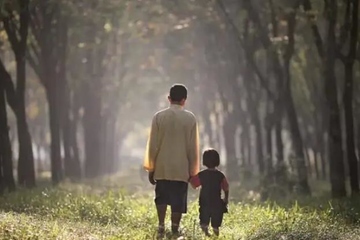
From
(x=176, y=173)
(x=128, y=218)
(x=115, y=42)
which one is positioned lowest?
(x=128, y=218)

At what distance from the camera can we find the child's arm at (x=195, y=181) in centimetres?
1098

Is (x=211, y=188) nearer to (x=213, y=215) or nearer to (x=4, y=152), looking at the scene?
(x=213, y=215)

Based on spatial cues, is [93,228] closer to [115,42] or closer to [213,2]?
[213,2]

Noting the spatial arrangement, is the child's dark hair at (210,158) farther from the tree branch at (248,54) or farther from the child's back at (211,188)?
the tree branch at (248,54)

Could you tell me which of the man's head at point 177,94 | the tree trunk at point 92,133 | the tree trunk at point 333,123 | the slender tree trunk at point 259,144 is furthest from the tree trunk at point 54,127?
the man's head at point 177,94

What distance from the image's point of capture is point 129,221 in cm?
1333

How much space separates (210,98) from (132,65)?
503 cm

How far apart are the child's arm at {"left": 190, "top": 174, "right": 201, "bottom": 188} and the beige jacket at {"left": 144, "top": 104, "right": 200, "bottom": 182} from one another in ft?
0.36

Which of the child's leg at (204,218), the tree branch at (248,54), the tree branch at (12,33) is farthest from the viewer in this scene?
the tree branch at (248,54)

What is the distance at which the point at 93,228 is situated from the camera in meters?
11.6

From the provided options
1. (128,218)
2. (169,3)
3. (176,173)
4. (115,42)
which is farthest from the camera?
(115,42)

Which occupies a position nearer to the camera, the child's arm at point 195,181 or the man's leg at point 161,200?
the man's leg at point 161,200

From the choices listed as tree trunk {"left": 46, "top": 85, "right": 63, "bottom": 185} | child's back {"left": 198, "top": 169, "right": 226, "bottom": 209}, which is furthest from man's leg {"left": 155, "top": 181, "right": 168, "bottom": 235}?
tree trunk {"left": 46, "top": 85, "right": 63, "bottom": 185}

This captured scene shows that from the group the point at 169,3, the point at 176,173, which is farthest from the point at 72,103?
the point at 176,173
